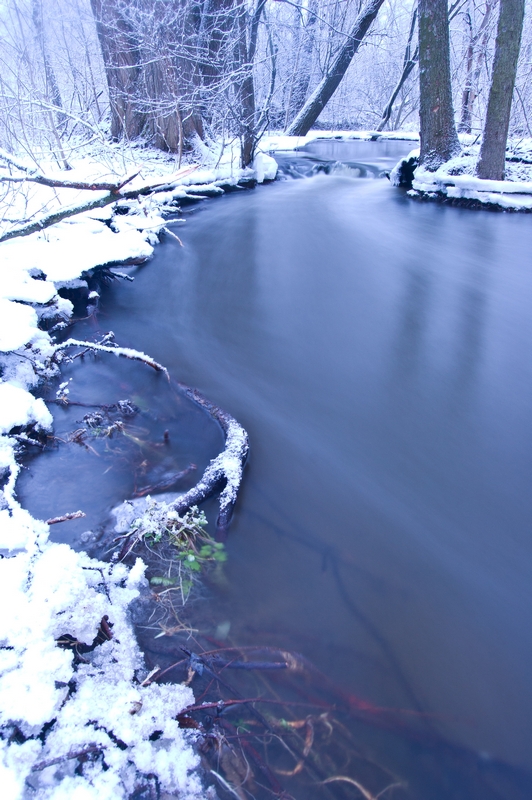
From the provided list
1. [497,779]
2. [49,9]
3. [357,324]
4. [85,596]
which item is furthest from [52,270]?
[49,9]

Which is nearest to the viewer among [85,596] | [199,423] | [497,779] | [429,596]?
[497,779]

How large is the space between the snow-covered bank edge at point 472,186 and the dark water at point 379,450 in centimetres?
186

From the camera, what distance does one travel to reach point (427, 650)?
5.73 feet

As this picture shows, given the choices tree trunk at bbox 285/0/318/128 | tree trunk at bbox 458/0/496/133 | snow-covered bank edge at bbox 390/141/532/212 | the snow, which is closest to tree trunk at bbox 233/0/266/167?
snow-covered bank edge at bbox 390/141/532/212

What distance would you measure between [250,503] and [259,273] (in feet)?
12.6

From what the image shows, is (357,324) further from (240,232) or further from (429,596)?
(240,232)

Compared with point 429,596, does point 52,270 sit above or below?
above

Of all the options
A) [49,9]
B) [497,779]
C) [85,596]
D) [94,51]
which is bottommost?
[497,779]

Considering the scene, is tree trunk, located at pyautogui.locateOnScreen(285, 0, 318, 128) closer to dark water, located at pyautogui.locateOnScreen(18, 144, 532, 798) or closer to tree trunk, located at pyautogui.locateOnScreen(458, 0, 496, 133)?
tree trunk, located at pyautogui.locateOnScreen(458, 0, 496, 133)

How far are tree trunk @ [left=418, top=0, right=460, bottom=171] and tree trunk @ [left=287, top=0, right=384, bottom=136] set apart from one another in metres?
4.36

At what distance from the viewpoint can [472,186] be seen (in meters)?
7.91

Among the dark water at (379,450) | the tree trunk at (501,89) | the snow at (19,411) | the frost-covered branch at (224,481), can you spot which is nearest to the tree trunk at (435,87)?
the tree trunk at (501,89)

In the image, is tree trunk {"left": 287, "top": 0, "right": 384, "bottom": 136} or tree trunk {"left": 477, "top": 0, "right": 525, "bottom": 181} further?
tree trunk {"left": 287, "top": 0, "right": 384, "bottom": 136}

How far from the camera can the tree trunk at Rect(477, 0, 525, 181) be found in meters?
6.88
